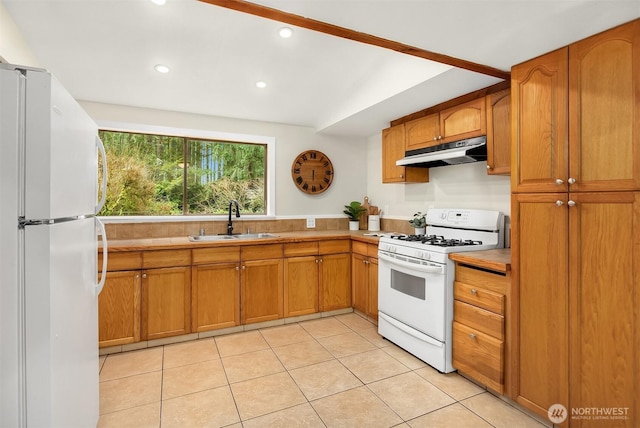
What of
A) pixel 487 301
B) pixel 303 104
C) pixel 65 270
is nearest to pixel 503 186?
pixel 487 301

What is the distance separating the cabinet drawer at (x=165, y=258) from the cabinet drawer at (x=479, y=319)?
7.33ft

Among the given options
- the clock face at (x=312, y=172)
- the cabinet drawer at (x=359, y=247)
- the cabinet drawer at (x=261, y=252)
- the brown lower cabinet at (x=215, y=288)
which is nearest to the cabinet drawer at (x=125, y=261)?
the brown lower cabinet at (x=215, y=288)

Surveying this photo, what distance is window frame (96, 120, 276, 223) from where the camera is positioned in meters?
3.13

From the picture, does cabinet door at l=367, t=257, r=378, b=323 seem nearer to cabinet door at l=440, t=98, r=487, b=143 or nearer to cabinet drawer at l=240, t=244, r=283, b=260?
cabinet drawer at l=240, t=244, r=283, b=260

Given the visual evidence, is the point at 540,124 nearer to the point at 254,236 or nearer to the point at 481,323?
the point at 481,323

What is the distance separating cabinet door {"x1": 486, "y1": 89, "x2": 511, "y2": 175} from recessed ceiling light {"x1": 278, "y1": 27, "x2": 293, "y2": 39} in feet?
5.01

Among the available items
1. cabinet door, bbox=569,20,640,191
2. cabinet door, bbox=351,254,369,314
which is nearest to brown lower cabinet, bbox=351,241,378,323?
cabinet door, bbox=351,254,369,314

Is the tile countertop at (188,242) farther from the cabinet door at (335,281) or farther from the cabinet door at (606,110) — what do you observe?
the cabinet door at (606,110)

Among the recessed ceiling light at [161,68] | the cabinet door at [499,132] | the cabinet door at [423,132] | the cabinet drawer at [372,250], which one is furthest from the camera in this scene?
the cabinet drawer at [372,250]

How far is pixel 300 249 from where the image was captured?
3.39m

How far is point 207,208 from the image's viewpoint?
3615 mm

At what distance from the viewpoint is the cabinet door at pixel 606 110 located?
149cm

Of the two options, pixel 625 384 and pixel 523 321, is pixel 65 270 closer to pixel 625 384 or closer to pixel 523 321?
pixel 523 321

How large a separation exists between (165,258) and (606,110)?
122 inches
